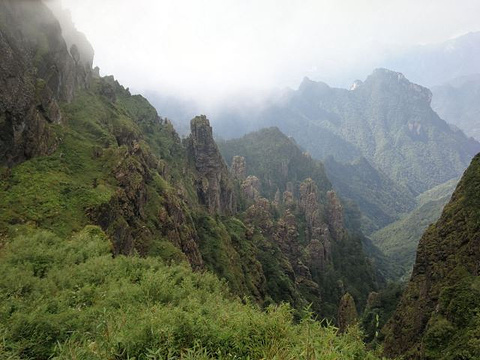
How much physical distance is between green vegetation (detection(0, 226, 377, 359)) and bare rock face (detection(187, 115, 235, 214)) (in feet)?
217

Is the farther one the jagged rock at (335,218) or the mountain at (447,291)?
the jagged rock at (335,218)

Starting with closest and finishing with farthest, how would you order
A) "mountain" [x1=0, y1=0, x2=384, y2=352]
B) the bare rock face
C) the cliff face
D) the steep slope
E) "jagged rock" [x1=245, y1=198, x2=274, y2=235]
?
1. "mountain" [x1=0, y1=0, x2=384, y2=352]
2. the cliff face
3. the bare rock face
4. "jagged rock" [x1=245, y1=198, x2=274, y2=235]
5. the steep slope

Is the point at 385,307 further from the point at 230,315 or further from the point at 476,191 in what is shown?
the point at 230,315

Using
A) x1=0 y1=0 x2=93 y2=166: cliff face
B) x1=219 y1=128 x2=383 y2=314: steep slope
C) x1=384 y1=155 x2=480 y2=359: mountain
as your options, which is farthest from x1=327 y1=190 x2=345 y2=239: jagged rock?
x1=0 y1=0 x2=93 y2=166: cliff face

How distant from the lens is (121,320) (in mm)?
8203

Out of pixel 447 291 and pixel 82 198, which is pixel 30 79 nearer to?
pixel 82 198

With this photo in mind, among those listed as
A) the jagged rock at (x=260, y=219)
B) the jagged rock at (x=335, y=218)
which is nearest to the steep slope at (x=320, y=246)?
the jagged rock at (x=335, y=218)

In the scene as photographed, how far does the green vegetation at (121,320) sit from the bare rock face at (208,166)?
66136mm

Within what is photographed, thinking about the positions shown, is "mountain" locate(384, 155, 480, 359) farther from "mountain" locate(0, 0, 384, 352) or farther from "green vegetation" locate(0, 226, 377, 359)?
"green vegetation" locate(0, 226, 377, 359)

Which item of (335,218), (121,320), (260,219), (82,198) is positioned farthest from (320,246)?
(121,320)

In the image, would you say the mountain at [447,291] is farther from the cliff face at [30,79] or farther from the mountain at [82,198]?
the cliff face at [30,79]

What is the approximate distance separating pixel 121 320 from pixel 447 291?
27.8 metres

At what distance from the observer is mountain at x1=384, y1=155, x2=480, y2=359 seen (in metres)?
24.3

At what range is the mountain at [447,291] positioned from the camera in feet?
79.9
